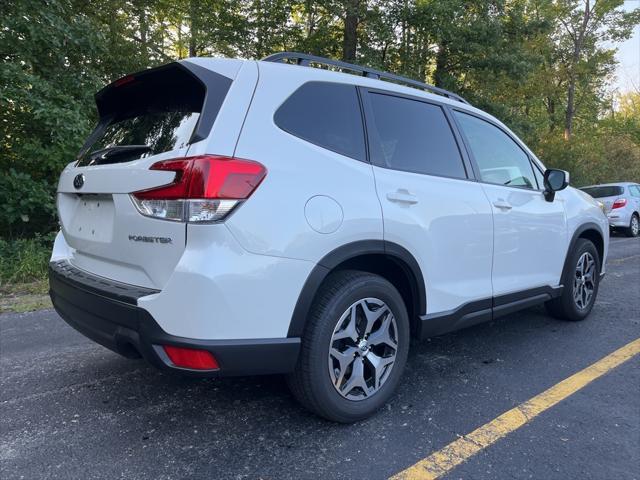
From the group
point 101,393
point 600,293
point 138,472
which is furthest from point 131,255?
point 600,293

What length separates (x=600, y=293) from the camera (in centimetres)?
577

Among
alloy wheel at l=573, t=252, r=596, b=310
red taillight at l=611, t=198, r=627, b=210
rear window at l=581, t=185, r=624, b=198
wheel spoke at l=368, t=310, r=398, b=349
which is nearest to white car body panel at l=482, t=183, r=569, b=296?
alloy wheel at l=573, t=252, r=596, b=310

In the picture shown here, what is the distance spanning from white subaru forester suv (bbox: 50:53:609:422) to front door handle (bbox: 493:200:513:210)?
26 mm

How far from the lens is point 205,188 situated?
81.7 inches

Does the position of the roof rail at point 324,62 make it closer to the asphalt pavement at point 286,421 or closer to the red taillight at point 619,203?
the asphalt pavement at point 286,421

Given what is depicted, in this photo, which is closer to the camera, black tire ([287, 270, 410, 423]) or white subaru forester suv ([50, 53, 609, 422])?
white subaru forester suv ([50, 53, 609, 422])

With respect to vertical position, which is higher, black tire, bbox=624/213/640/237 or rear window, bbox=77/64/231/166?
rear window, bbox=77/64/231/166

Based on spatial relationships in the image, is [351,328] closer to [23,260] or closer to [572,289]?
[572,289]

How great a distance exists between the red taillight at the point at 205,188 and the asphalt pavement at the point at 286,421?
1155mm

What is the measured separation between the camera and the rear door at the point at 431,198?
273 centimetres

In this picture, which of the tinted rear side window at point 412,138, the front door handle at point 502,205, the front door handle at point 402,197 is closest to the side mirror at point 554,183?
the front door handle at point 502,205

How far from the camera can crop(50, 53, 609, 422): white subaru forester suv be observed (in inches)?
82.7

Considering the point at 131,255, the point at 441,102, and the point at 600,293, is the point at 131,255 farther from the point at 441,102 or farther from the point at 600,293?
the point at 600,293

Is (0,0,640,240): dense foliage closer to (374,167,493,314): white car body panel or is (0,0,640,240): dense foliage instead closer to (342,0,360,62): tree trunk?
(342,0,360,62): tree trunk
